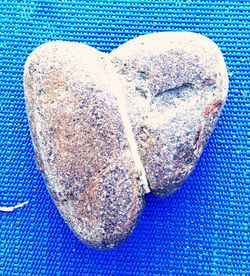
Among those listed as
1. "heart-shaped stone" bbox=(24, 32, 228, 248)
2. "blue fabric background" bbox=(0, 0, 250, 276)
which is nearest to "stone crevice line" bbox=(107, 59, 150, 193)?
"heart-shaped stone" bbox=(24, 32, 228, 248)

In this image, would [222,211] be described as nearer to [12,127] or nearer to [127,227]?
[127,227]

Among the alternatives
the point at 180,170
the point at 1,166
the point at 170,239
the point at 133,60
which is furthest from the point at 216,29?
the point at 1,166

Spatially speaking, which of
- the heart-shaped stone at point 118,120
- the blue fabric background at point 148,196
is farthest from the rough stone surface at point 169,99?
the blue fabric background at point 148,196

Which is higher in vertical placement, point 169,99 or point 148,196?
point 169,99

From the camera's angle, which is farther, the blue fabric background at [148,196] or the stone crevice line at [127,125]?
the blue fabric background at [148,196]

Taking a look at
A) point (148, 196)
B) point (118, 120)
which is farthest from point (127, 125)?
point (148, 196)

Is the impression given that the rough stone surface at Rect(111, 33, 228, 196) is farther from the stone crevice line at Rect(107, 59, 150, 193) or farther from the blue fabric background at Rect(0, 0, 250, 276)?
the blue fabric background at Rect(0, 0, 250, 276)

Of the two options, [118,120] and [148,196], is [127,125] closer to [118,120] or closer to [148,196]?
[118,120]

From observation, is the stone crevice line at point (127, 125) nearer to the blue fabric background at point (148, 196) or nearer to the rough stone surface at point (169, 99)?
the rough stone surface at point (169, 99)
